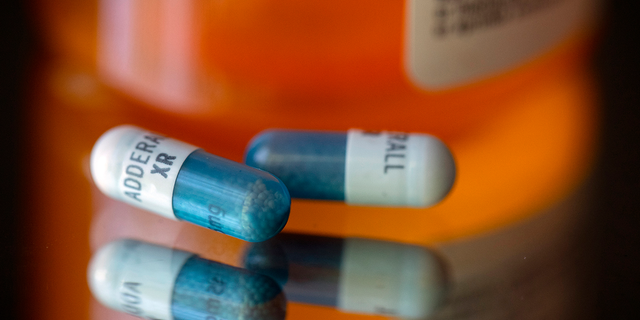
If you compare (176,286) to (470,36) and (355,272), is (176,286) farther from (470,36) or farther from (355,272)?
(470,36)

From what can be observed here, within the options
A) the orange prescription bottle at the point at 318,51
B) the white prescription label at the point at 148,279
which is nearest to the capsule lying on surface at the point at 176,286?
the white prescription label at the point at 148,279

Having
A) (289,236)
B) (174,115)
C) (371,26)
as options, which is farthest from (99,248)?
(371,26)

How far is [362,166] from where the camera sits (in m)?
0.55

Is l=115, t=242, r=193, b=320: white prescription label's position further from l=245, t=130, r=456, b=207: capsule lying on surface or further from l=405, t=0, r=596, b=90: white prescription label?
l=405, t=0, r=596, b=90: white prescription label

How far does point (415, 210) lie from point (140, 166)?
0.26 metres

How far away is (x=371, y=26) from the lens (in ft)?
2.27

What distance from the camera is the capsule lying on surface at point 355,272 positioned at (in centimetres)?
46

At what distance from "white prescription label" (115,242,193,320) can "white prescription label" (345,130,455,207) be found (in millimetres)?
160

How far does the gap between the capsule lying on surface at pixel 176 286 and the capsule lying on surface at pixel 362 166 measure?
0.11 metres

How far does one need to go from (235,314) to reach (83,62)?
0.54 meters

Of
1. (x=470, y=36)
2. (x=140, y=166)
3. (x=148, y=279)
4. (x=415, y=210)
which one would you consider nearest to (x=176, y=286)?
(x=148, y=279)

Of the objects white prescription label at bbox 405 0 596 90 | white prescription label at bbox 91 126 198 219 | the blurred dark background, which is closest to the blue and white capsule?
white prescription label at bbox 91 126 198 219

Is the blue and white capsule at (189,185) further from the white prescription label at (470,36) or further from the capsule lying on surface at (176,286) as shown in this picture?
the white prescription label at (470,36)

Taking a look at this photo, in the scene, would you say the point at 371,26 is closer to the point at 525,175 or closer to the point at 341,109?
the point at 341,109
